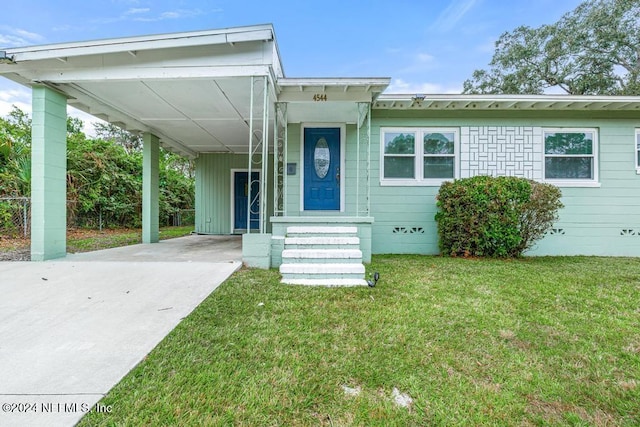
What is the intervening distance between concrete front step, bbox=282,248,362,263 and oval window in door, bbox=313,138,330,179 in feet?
8.90

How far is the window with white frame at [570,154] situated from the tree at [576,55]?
1104 centimetres

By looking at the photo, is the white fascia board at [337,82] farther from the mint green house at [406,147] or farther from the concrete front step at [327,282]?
the concrete front step at [327,282]

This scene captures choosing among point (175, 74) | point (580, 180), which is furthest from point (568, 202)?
point (175, 74)

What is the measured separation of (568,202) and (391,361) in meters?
6.57

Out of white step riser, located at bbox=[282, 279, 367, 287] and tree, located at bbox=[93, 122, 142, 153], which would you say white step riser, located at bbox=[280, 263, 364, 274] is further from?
tree, located at bbox=[93, 122, 142, 153]

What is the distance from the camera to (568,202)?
6.22 metres

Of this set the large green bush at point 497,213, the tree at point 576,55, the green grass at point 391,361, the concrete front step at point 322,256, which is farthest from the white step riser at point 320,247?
the tree at point 576,55

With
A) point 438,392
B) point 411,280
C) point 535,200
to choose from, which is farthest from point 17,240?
point 535,200

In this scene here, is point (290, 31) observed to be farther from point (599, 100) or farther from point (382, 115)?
point (599, 100)

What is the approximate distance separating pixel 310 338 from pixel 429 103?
5.53 metres

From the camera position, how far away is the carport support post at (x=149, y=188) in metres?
7.08

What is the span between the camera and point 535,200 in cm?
525

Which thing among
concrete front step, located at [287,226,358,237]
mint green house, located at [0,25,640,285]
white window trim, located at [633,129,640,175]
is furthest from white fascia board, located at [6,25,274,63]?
white window trim, located at [633,129,640,175]

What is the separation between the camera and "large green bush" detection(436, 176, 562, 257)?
17.1ft
